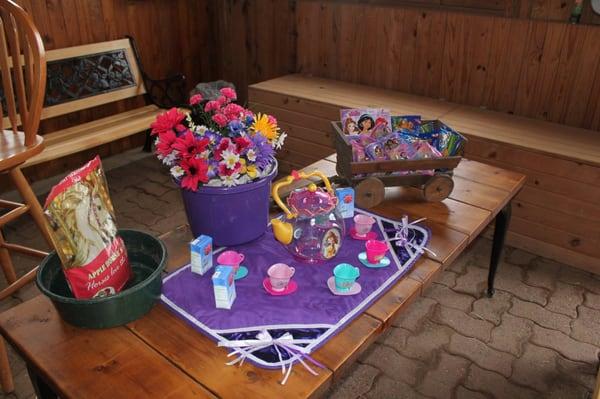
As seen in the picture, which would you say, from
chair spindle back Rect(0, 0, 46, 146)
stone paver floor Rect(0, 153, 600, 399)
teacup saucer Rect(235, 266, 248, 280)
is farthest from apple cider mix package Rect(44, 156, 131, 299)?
stone paver floor Rect(0, 153, 600, 399)

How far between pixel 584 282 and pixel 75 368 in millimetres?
2091

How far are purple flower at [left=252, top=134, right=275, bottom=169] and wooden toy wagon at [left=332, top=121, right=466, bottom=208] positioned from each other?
1.35ft

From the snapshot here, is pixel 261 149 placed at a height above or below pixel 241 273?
above

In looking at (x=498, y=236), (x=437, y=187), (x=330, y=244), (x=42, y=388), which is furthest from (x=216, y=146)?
(x=498, y=236)

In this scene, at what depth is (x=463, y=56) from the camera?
278cm

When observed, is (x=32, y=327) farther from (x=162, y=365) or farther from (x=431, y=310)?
(x=431, y=310)

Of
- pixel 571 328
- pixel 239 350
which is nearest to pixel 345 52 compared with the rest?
pixel 571 328

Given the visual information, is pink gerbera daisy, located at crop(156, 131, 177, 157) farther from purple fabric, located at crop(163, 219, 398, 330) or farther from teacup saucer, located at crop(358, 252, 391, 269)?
teacup saucer, located at crop(358, 252, 391, 269)

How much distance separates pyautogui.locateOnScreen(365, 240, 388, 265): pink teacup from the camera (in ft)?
4.23

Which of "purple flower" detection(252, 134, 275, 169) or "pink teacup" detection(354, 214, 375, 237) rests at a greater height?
"purple flower" detection(252, 134, 275, 169)

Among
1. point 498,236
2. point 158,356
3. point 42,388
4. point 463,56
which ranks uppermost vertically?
point 463,56

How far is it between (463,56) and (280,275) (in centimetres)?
207

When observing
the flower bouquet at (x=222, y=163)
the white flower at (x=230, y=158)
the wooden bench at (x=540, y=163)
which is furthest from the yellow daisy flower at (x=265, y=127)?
the wooden bench at (x=540, y=163)

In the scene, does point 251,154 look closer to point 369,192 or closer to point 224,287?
point 224,287
